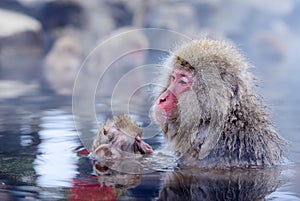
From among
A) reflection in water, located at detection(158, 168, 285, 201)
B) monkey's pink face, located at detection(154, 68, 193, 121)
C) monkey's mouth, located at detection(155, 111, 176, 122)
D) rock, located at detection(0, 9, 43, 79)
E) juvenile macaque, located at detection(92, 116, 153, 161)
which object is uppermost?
rock, located at detection(0, 9, 43, 79)

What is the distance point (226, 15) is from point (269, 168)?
577 inches

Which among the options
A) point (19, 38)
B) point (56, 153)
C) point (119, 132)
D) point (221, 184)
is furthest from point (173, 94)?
point (19, 38)

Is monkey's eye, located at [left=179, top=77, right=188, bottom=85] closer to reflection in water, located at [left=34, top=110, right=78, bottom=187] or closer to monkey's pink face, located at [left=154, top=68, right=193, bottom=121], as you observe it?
monkey's pink face, located at [left=154, top=68, right=193, bottom=121]

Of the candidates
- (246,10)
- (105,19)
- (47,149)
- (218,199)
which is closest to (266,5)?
(246,10)

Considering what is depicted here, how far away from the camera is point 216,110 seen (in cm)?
413

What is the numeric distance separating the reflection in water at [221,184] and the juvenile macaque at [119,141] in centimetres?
50

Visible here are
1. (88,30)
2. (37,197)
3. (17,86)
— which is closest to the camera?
(37,197)

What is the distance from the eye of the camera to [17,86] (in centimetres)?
1000

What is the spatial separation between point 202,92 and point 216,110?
0.14 metres

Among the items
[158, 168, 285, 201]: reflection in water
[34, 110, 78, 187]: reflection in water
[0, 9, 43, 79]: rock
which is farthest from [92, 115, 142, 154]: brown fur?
[0, 9, 43, 79]: rock

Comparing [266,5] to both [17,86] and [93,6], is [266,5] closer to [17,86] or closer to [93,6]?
[93,6]

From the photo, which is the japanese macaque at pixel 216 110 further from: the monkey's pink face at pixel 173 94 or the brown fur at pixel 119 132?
Result: the brown fur at pixel 119 132

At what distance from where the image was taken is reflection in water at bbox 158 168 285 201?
11.9 feet

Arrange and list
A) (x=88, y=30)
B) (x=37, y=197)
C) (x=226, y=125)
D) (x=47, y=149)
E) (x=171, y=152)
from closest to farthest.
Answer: (x=37, y=197), (x=226, y=125), (x=171, y=152), (x=47, y=149), (x=88, y=30)
